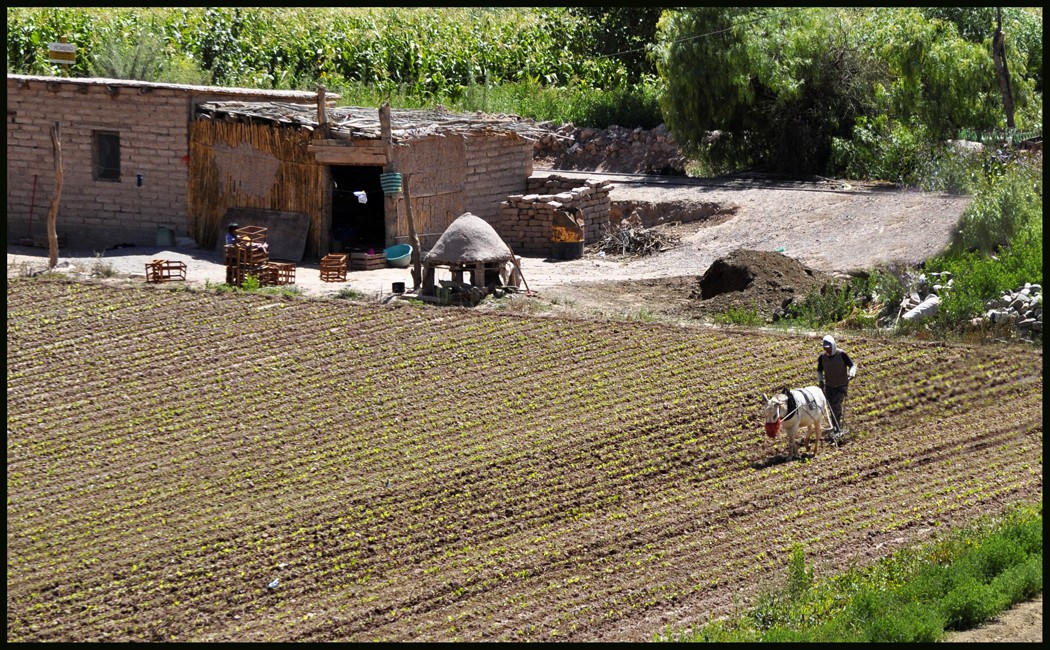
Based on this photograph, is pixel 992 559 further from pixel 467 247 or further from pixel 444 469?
pixel 467 247

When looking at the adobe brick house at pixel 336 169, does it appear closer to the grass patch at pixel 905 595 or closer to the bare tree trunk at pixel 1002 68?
the bare tree trunk at pixel 1002 68

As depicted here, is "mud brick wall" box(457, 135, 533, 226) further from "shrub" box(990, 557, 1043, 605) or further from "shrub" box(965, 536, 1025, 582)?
"shrub" box(990, 557, 1043, 605)

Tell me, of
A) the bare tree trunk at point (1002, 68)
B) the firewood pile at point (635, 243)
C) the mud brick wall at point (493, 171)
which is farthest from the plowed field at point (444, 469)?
the bare tree trunk at point (1002, 68)

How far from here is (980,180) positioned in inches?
957

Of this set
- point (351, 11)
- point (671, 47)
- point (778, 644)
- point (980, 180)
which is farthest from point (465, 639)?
point (351, 11)

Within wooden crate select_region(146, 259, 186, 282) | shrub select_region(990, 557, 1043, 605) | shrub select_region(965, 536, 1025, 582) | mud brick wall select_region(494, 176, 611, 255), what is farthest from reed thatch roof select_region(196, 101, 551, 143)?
shrub select_region(990, 557, 1043, 605)

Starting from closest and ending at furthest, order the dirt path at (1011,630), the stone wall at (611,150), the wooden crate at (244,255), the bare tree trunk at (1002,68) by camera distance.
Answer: the dirt path at (1011,630)
the wooden crate at (244,255)
the bare tree trunk at (1002,68)
the stone wall at (611,150)

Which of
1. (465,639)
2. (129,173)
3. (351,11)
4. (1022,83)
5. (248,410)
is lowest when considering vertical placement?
(465,639)

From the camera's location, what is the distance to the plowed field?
13438mm

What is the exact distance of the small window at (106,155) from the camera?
2669 centimetres

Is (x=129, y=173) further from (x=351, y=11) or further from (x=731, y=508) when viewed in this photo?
(x=351, y=11)

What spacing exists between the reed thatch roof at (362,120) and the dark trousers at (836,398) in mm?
10752

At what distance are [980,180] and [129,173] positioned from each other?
1495cm

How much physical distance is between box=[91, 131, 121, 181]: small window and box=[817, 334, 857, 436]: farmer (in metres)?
15.2
